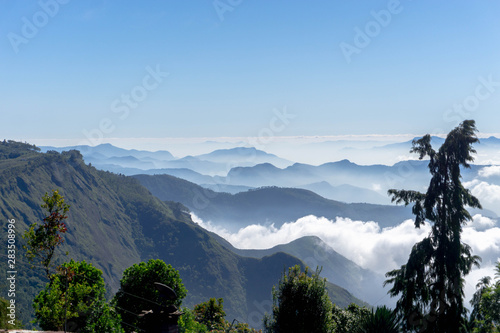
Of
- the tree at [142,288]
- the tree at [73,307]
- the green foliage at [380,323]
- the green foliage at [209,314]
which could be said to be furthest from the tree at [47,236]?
the green foliage at [209,314]

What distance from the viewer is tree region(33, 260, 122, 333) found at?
23703 millimetres

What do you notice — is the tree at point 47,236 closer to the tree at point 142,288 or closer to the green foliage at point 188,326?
the tree at point 142,288

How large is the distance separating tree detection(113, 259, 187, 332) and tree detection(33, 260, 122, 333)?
23.4ft

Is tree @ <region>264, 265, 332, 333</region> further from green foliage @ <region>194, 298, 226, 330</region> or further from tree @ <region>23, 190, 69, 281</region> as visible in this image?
green foliage @ <region>194, 298, 226, 330</region>

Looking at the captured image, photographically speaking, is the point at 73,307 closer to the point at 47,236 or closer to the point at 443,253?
the point at 47,236

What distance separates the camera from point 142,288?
124 feet

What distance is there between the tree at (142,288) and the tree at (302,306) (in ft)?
47.9

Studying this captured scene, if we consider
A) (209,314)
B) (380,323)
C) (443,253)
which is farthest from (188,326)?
(443,253)

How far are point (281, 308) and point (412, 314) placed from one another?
31.9ft

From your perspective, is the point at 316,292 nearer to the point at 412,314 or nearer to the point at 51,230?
the point at 412,314

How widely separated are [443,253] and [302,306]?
11012mm

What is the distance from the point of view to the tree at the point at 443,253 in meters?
27.3

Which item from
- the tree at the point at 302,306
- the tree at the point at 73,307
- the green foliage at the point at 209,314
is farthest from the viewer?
the green foliage at the point at 209,314

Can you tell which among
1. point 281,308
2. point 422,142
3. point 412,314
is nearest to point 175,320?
point 281,308
